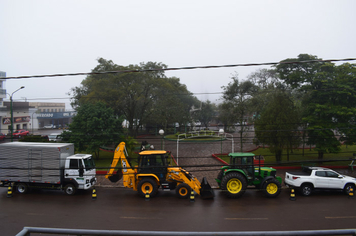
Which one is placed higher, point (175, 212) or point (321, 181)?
point (321, 181)

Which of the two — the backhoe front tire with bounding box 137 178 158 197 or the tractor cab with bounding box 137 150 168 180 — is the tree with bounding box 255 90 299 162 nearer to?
the tractor cab with bounding box 137 150 168 180

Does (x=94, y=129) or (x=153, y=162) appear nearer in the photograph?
(x=153, y=162)

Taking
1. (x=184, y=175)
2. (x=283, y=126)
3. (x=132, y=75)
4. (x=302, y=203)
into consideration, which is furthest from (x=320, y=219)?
(x=132, y=75)

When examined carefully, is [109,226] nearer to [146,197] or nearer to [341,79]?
[146,197]

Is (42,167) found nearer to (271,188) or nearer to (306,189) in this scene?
(271,188)

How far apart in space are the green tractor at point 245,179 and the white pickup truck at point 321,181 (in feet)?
3.68

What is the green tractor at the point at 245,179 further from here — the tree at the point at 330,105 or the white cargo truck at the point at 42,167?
the white cargo truck at the point at 42,167

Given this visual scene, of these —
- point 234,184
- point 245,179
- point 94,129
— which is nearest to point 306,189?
point 245,179

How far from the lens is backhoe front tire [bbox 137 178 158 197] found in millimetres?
A: 11513

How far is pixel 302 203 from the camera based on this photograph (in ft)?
35.0

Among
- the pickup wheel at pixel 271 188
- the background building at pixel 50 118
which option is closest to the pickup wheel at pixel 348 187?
the pickup wheel at pixel 271 188

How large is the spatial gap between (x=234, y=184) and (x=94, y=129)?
11.9m

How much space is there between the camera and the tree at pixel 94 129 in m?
18.4

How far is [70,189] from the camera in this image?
1223 centimetres
